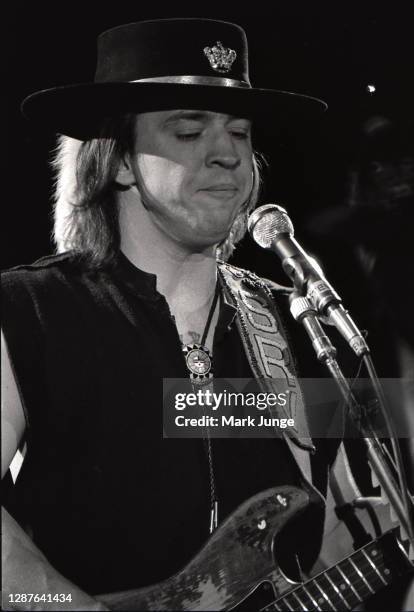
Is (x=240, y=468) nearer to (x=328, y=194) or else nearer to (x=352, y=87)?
(x=328, y=194)

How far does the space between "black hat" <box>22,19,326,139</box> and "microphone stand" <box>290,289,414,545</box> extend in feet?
2.23

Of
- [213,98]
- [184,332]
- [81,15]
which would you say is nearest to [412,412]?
[184,332]

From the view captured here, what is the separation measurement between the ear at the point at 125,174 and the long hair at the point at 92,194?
0.01 meters

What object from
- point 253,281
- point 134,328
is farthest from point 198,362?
point 253,281

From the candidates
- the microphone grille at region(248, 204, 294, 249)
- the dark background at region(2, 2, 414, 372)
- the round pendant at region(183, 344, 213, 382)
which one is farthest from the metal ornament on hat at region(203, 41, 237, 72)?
the round pendant at region(183, 344, 213, 382)

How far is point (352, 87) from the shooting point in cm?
270

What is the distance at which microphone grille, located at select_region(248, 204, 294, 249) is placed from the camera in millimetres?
1859

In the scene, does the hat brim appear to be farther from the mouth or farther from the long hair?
the mouth

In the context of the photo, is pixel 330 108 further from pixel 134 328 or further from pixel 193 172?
pixel 134 328

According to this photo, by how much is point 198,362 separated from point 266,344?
0.24 m

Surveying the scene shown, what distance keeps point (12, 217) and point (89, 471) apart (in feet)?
2.84

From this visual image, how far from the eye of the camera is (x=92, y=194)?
2328 millimetres

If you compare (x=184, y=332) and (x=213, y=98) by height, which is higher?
(x=213, y=98)

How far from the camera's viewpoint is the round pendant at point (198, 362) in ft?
6.98
